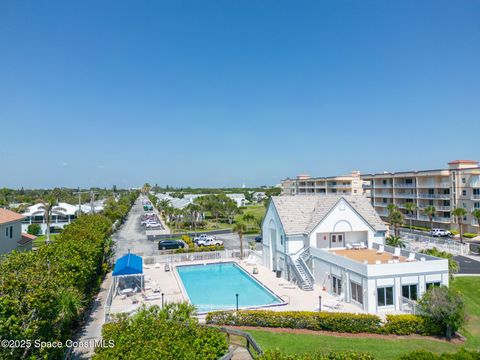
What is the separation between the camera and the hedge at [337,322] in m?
20.4

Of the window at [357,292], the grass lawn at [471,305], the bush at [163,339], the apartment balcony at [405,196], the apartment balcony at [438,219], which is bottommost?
the grass lawn at [471,305]

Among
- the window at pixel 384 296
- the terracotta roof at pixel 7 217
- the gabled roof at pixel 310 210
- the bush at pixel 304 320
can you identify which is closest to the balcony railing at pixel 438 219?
the gabled roof at pixel 310 210

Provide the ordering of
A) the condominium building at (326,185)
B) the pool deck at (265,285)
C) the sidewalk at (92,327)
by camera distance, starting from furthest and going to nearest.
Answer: the condominium building at (326,185) → the pool deck at (265,285) → the sidewalk at (92,327)

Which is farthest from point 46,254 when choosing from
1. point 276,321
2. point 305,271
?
point 305,271

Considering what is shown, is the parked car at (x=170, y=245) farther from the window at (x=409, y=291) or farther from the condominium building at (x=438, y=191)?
the condominium building at (x=438, y=191)

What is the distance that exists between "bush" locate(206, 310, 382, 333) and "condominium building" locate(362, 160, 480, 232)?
48.3m

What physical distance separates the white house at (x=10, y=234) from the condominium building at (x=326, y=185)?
68.9m

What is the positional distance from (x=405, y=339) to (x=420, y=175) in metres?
55.2

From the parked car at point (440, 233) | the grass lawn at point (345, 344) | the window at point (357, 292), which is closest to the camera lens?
the grass lawn at point (345, 344)

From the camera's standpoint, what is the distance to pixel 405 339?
19.7m

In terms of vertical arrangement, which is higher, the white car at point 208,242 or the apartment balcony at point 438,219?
the apartment balcony at point 438,219

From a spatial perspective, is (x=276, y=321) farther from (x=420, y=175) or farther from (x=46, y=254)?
(x=420, y=175)

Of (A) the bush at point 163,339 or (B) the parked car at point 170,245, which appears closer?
(A) the bush at point 163,339

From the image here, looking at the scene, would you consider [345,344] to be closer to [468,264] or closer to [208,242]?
[468,264]
